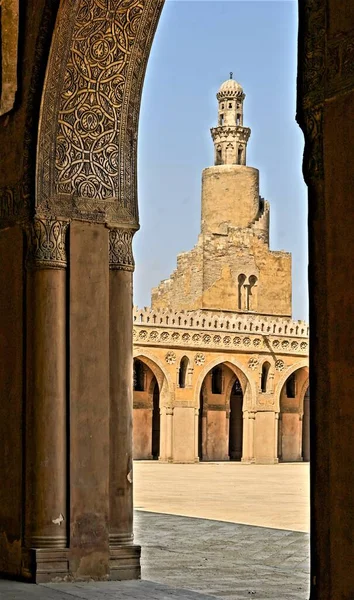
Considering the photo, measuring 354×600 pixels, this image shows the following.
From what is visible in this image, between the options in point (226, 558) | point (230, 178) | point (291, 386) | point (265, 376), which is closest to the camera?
point (226, 558)

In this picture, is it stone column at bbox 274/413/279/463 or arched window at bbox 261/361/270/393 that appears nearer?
stone column at bbox 274/413/279/463

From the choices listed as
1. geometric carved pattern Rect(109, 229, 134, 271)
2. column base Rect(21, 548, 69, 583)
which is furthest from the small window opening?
column base Rect(21, 548, 69, 583)

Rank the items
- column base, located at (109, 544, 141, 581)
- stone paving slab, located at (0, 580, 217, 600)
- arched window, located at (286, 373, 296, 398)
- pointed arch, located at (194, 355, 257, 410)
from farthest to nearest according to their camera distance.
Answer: arched window, located at (286, 373, 296, 398) < pointed arch, located at (194, 355, 257, 410) < column base, located at (109, 544, 141, 581) < stone paving slab, located at (0, 580, 217, 600)

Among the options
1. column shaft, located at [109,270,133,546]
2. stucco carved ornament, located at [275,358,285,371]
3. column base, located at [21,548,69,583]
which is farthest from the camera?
stucco carved ornament, located at [275,358,285,371]

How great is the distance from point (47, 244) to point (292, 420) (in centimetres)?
3705

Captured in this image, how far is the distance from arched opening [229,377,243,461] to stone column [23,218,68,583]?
38026mm

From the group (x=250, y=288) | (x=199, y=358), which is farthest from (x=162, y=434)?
(x=250, y=288)

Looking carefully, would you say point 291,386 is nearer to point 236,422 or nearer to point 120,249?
point 236,422

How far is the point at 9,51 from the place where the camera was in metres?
7.95

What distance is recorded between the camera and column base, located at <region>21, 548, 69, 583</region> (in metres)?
7.32

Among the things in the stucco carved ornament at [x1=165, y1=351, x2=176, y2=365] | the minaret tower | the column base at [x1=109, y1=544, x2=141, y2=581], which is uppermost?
the minaret tower

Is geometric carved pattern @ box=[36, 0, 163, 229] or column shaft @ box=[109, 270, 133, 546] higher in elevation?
geometric carved pattern @ box=[36, 0, 163, 229]

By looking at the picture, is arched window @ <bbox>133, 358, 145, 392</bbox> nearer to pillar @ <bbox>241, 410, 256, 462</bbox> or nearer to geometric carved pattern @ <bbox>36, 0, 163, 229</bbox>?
pillar @ <bbox>241, 410, 256, 462</bbox>

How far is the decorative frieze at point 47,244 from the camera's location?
25.3ft
